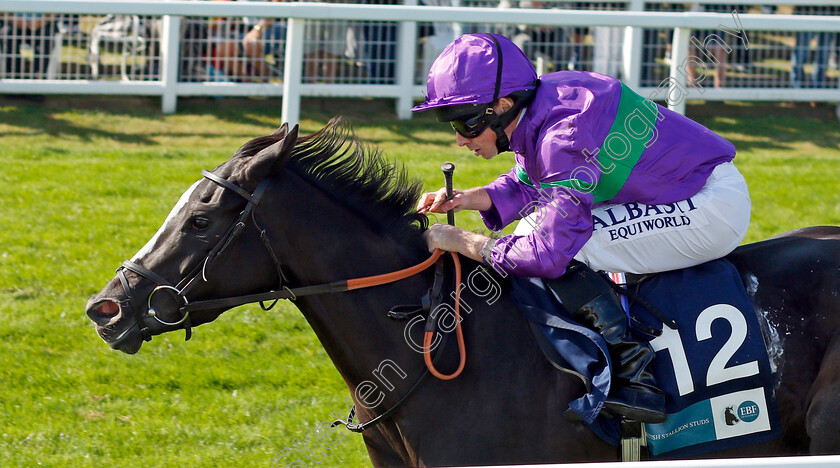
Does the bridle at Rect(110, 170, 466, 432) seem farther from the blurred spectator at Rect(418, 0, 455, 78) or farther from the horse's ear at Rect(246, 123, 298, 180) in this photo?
the blurred spectator at Rect(418, 0, 455, 78)

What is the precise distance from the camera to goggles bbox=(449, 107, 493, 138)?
3.12m

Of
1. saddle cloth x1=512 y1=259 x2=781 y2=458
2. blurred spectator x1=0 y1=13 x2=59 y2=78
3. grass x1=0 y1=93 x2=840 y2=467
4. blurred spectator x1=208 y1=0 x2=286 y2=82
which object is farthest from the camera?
blurred spectator x1=208 y1=0 x2=286 y2=82

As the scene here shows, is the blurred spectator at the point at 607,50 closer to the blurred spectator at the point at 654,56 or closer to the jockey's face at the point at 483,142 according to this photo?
the blurred spectator at the point at 654,56

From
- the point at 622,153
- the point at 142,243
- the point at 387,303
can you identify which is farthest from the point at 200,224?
the point at 142,243

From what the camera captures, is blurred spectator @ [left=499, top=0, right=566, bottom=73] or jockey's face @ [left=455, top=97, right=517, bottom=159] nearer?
jockey's face @ [left=455, top=97, right=517, bottom=159]

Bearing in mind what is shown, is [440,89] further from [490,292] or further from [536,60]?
[536,60]

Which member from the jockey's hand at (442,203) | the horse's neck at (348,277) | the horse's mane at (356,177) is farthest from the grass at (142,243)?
the horse's mane at (356,177)

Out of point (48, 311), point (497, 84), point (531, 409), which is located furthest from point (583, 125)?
point (48, 311)

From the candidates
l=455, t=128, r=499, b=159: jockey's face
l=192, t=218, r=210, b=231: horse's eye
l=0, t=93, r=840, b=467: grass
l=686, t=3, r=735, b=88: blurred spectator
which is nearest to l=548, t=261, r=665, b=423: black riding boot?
l=455, t=128, r=499, b=159: jockey's face

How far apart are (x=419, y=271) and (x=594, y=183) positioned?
2.13 ft

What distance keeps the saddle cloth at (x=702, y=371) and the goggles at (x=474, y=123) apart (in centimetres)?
63

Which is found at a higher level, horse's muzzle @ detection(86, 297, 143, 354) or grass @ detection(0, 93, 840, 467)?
horse's muzzle @ detection(86, 297, 143, 354)

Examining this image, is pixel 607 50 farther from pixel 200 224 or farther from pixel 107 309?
pixel 107 309

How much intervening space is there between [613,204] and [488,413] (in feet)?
2.77
